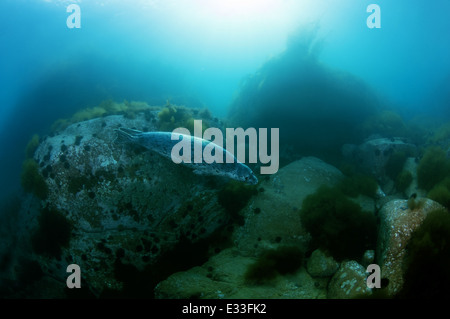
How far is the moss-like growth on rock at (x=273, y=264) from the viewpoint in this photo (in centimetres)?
666

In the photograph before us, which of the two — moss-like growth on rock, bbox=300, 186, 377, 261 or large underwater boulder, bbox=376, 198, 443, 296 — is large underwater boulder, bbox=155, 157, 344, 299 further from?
large underwater boulder, bbox=376, 198, 443, 296

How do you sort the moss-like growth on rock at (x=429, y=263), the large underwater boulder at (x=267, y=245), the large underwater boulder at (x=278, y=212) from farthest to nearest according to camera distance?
the large underwater boulder at (x=278, y=212) < the large underwater boulder at (x=267, y=245) < the moss-like growth on rock at (x=429, y=263)

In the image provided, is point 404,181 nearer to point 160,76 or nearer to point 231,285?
point 231,285

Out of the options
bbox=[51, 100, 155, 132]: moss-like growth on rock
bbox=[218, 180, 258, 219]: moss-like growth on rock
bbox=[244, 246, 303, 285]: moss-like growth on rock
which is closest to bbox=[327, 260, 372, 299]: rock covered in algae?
bbox=[244, 246, 303, 285]: moss-like growth on rock

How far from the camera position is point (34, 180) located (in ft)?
27.8

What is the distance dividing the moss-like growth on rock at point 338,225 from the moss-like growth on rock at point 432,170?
4280 mm

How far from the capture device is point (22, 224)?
950 cm

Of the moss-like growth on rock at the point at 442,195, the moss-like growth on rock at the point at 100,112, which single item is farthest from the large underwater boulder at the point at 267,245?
the moss-like growth on rock at the point at 100,112

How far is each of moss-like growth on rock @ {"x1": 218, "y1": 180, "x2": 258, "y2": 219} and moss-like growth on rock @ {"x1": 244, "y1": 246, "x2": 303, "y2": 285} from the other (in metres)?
2.17

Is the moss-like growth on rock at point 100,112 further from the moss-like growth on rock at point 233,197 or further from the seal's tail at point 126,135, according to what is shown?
the moss-like growth on rock at point 233,197

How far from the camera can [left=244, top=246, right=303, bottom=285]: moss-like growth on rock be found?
666cm

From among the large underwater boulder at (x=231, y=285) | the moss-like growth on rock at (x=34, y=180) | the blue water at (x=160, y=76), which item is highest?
the blue water at (x=160, y=76)
